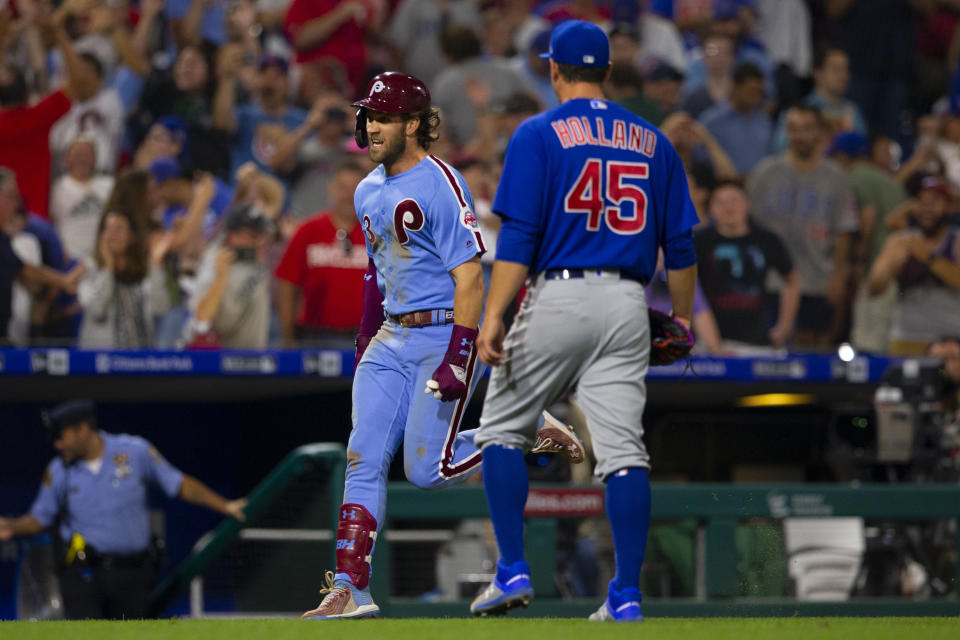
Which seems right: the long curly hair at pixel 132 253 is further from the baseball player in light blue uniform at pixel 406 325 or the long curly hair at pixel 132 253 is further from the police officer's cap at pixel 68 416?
the baseball player in light blue uniform at pixel 406 325

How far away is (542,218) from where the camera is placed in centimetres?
443

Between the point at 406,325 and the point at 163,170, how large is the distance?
193 inches

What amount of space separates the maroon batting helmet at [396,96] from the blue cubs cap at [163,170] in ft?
15.3

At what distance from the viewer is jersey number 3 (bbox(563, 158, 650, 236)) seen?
4414 millimetres

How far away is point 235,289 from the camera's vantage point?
8656 mm

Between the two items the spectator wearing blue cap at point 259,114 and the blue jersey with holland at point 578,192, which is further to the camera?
the spectator wearing blue cap at point 259,114

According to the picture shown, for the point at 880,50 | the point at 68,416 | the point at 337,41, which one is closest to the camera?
the point at 68,416

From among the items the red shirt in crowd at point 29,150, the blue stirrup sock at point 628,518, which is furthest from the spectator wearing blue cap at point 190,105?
the blue stirrup sock at point 628,518

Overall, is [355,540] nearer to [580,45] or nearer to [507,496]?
[507,496]

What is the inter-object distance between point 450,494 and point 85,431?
9.14 ft

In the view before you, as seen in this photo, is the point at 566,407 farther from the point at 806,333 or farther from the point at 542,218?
the point at 542,218

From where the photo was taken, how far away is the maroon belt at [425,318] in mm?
4852

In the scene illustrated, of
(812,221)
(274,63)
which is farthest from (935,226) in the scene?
(274,63)

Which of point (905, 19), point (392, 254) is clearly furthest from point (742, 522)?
point (905, 19)
